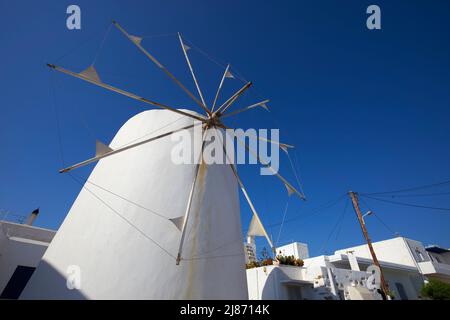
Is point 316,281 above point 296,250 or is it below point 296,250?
below

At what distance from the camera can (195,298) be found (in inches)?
224

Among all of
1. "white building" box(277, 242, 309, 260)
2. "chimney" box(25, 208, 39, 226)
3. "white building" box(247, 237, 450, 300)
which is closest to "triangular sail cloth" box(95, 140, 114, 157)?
"white building" box(247, 237, 450, 300)

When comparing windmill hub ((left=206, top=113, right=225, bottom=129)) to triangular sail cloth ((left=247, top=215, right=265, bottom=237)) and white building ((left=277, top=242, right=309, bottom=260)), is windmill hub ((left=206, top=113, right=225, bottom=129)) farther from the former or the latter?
white building ((left=277, top=242, right=309, bottom=260))

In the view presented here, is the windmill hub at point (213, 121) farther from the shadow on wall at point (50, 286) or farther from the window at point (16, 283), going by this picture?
the window at point (16, 283)

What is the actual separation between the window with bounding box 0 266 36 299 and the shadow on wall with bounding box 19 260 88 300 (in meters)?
6.49

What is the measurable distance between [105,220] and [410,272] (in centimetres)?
2672

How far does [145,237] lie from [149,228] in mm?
240

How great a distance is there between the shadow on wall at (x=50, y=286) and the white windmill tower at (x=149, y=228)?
0.02m

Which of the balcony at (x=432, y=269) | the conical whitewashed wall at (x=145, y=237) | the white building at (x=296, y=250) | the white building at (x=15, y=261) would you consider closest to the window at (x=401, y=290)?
the balcony at (x=432, y=269)

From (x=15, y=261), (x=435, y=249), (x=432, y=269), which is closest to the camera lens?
(x=15, y=261)

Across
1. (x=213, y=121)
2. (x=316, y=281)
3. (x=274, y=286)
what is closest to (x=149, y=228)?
(x=213, y=121)

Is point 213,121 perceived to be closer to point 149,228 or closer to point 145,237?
point 149,228

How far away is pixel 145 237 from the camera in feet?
19.5

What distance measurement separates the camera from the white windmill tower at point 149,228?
5.51m
